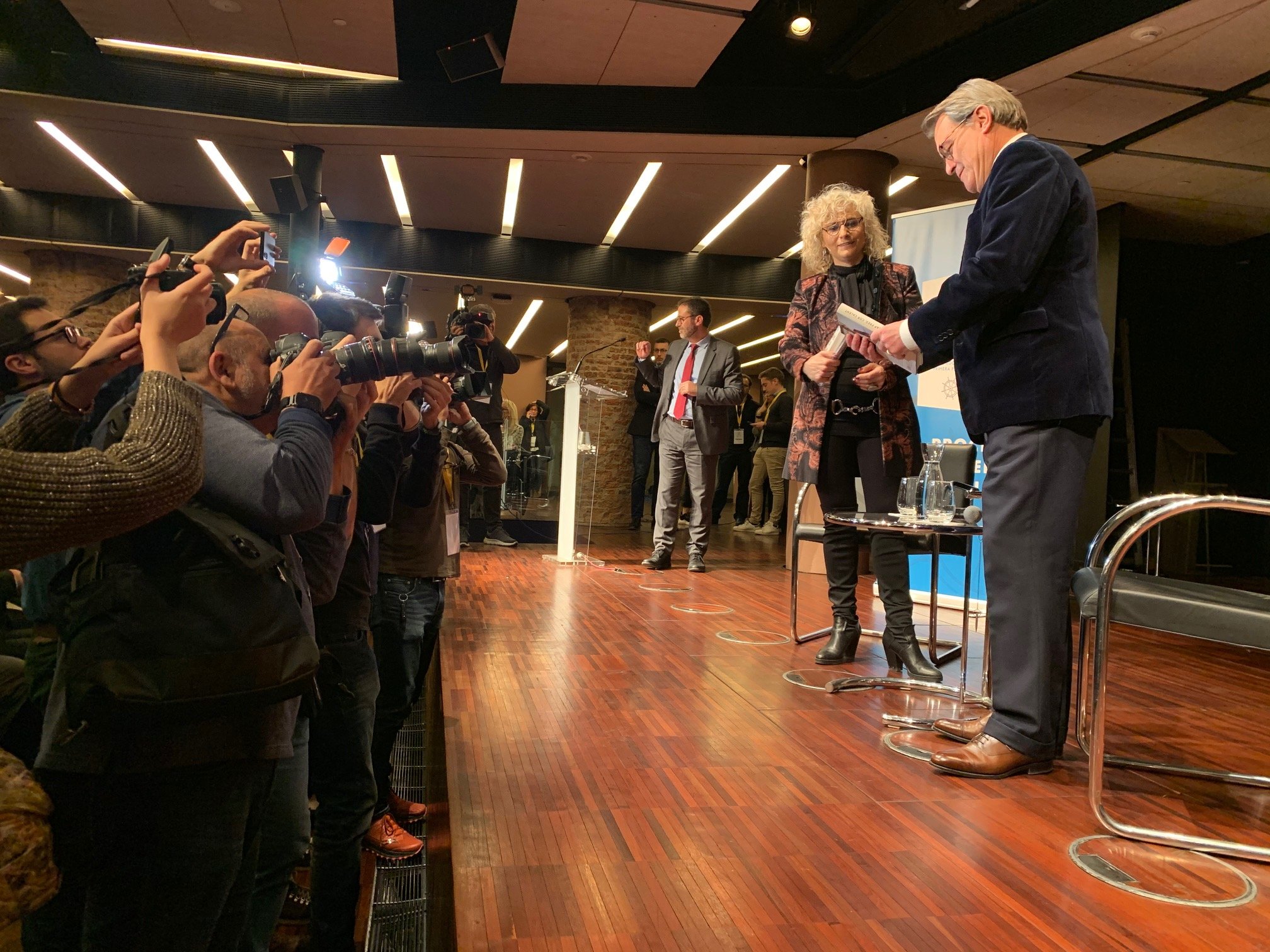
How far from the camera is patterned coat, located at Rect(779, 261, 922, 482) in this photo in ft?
8.88

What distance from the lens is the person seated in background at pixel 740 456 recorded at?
9.36 meters

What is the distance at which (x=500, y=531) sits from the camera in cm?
659

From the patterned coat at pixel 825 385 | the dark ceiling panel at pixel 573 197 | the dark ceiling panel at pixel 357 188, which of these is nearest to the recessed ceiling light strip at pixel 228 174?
the dark ceiling panel at pixel 357 188

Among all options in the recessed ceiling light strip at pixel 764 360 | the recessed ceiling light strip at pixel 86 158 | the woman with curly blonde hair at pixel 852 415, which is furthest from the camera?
the recessed ceiling light strip at pixel 764 360

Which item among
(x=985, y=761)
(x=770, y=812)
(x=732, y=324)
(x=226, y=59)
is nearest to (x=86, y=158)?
(x=226, y=59)

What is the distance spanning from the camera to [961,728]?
2.04m

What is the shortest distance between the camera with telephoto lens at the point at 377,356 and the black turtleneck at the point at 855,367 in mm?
1606

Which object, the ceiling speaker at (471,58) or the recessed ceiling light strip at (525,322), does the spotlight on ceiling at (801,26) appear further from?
the recessed ceiling light strip at (525,322)

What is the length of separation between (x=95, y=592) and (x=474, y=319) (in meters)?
1.05

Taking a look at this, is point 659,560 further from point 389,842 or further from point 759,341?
point 759,341

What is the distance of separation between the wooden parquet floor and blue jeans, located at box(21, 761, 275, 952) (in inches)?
12.9

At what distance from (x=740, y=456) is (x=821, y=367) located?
720 cm

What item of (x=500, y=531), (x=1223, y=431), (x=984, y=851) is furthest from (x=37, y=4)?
(x=1223, y=431)

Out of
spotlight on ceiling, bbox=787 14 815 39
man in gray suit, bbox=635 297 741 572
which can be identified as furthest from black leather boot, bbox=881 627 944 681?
spotlight on ceiling, bbox=787 14 815 39
